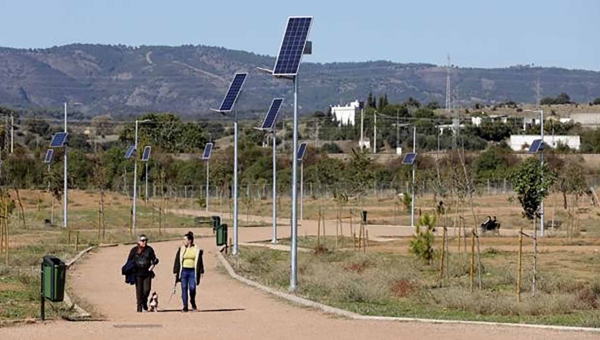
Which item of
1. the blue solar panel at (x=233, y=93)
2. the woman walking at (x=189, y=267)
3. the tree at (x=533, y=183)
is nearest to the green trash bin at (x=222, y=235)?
the blue solar panel at (x=233, y=93)

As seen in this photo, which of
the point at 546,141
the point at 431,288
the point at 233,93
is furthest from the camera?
the point at 546,141

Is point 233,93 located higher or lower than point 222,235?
higher

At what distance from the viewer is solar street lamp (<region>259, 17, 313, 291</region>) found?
26844 millimetres

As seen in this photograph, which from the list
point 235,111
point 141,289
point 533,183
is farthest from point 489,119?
point 141,289

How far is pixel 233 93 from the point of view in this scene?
3962cm

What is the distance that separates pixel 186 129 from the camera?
15138 cm

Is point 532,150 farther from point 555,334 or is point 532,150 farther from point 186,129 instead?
point 186,129

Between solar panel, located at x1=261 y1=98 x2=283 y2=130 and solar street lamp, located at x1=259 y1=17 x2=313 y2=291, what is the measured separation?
44.5 feet

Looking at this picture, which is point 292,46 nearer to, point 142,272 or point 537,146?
point 142,272

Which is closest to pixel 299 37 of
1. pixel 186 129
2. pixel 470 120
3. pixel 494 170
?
pixel 494 170

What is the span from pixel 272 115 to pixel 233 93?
4.03 metres

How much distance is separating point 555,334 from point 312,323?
14.1 ft

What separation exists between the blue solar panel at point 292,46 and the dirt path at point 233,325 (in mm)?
5160

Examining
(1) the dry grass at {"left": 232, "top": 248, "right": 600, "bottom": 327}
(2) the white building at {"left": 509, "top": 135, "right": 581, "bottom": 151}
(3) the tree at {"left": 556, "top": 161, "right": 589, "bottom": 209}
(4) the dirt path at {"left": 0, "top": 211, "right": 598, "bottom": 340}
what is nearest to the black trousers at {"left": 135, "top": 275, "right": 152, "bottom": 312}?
(4) the dirt path at {"left": 0, "top": 211, "right": 598, "bottom": 340}
